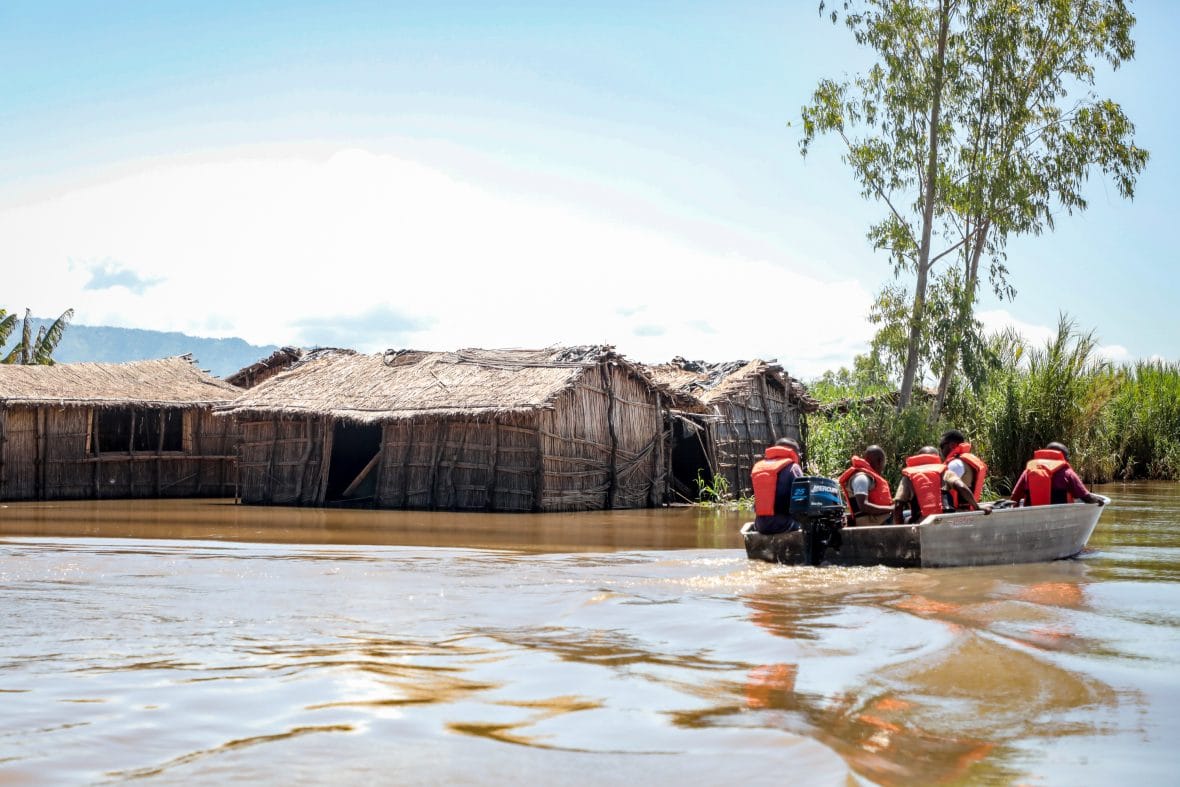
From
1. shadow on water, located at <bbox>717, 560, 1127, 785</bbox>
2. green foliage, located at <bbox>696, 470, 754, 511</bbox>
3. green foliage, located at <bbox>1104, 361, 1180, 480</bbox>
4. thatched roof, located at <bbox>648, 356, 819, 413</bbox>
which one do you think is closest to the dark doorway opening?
green foliage, located at <bbox>696, 470, 754, 511</bbox>

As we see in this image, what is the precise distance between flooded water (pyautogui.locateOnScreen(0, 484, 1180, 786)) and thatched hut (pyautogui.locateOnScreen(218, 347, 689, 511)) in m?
8.51

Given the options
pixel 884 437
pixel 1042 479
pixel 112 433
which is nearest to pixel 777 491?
pixel 1042 479

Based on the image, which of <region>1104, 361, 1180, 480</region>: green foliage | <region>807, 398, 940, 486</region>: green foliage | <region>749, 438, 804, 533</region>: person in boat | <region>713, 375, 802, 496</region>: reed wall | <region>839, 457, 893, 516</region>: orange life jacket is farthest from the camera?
<region>1104, 361, 1180, 480</region>: green foliage

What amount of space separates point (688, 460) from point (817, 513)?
14.9 metres

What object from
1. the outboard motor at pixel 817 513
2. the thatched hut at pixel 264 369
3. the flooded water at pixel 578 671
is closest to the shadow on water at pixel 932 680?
the flooded water at pixel 578 671

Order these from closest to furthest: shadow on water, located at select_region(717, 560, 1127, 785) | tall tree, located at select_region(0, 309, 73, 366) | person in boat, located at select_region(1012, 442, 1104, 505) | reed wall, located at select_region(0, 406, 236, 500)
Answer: shadow on water, located at select_region(717, 560, 1127, 785)
person in boat, located at select_region(1012, 442, 1104, 505)
reed wall, located at select_region(0, 406, 236, 500)
tall tree, located at select_region(0, 309, 73, 366)

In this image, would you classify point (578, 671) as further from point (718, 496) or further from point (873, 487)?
point (718, 496)

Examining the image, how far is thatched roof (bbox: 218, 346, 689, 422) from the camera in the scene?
21047 mm

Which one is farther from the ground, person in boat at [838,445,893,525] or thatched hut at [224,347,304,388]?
thatched hut at [224,347,304,388]

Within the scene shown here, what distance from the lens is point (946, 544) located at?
1130cm

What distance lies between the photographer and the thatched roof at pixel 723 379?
82.1 feet

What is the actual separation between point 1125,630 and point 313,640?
568 centimetres

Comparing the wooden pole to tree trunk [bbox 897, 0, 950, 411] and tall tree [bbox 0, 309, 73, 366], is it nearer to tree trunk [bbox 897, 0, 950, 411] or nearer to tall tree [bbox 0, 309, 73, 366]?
tree trunk [bbox 897, 0, 950, 411]

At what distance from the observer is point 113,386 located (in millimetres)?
27688
